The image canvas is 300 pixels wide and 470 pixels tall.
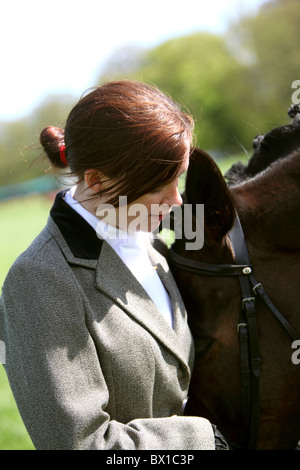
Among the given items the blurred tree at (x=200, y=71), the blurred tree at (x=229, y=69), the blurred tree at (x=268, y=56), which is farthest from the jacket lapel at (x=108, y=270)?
the blurred tree at (x=200, y=71)

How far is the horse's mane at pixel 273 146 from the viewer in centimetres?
221

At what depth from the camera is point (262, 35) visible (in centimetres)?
4056

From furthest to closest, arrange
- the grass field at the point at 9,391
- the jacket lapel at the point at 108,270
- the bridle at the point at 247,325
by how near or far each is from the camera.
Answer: the grass field at the point at 9,391 → the bridle at the point at 247,325 → the jacket lapel at the point at 108,270

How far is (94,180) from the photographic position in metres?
1.88

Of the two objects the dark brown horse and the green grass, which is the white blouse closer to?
the dark brown horse

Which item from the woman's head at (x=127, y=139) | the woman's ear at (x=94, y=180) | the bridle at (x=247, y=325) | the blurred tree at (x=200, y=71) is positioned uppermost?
the woman's head at (x=127, y=139)

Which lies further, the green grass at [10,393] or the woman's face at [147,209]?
the green grass at [10,393]

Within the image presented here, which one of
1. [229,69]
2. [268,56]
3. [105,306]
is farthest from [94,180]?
[229,69]

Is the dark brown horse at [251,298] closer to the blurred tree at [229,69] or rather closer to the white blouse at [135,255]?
the white blouse at [135,255]

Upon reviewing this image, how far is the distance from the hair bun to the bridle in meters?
0.72

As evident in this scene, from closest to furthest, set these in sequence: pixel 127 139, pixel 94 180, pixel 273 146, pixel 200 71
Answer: pixel 127 139, pixel 94 180, pixel 273 146, pixel 200 71

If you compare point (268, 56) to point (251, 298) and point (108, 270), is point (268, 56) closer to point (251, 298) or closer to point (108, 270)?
point (251, 298)

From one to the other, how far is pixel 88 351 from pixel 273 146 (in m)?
1.20

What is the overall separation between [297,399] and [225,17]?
4705cm
